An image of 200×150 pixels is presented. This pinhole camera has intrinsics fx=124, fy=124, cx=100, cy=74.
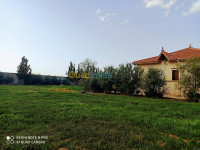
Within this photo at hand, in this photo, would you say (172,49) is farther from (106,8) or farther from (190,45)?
(106,8)

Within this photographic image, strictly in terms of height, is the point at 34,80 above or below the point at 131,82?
below

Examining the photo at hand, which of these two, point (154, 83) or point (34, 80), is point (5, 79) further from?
point (154, 83)

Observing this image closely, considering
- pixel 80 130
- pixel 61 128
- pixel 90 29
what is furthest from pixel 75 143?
pixel 90 29

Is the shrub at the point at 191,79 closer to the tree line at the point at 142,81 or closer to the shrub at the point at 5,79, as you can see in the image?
the tree line at the point at 142,81

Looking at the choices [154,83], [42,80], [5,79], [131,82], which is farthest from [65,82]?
[154,83]

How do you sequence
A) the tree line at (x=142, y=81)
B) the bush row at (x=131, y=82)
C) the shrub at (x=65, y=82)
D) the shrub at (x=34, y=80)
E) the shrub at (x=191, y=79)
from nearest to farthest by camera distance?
the shrub at (x=191, y=79)
the tree line at (x=142, y=81)
the bush row at (x=131, y=82)
the shrub at (x=34, y=80)
the shrub at (x=65, y=82)

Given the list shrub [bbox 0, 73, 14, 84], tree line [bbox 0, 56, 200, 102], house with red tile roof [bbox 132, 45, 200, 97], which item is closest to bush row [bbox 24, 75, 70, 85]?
shrub [bbox 0, 73, 14, 84]

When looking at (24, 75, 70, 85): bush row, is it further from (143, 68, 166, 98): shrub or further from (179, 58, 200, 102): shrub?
(179, 58, 200, 102): shrub

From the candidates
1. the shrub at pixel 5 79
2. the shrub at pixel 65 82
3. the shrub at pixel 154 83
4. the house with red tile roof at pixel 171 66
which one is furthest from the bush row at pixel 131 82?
the shrub at pixel 5 79

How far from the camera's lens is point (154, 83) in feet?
31.5

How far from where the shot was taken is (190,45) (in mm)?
14766

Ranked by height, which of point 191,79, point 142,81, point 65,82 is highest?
point 191,79

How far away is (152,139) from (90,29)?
46.4 feet

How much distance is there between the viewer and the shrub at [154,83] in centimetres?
955
